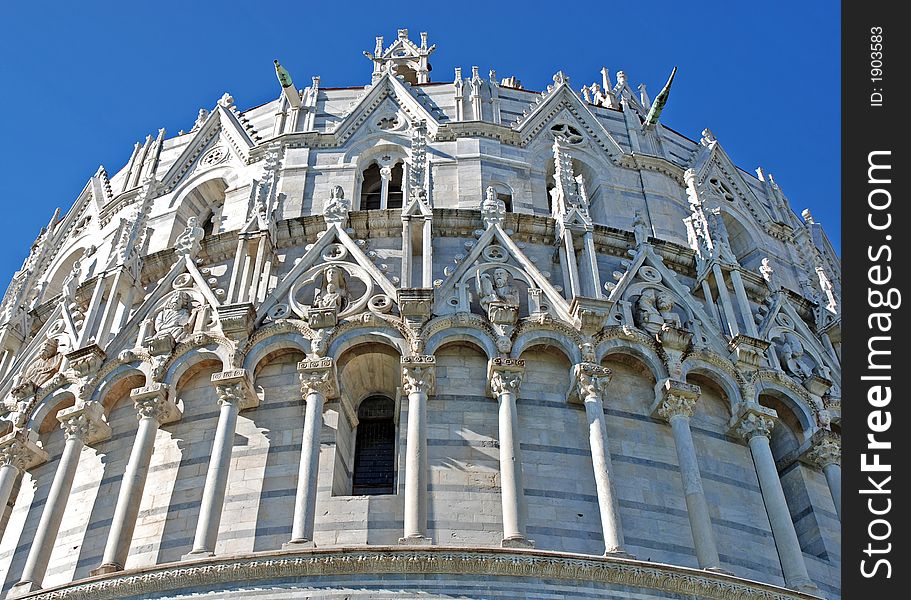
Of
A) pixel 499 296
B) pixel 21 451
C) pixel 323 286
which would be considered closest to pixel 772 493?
pixel 499 296

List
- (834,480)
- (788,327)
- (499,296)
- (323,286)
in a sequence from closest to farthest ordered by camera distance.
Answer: (834,480), (499,296), (323,286), (788,327)

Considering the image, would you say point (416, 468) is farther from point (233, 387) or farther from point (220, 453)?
point (233, 387)

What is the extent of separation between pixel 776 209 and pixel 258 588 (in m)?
16.6

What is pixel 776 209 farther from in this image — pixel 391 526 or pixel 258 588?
pixel 258 588

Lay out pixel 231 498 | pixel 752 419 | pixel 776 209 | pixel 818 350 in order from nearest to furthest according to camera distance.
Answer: pixel 231 498, pixel 752 419, pixel 818 350, pixel 776 209

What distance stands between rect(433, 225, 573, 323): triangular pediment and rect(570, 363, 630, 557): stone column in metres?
1.23

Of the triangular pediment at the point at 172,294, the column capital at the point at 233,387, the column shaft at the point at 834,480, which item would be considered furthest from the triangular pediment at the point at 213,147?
the column shaft at the point at 834,480

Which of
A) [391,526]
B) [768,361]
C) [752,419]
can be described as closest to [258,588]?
[391,526]

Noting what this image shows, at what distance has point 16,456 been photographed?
1630 cm

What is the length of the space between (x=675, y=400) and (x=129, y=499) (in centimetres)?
836

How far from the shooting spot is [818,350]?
61.0 ft

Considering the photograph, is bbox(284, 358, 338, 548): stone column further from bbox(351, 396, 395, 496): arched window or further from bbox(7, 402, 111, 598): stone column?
bbox(7, 402, 111, 598): stone column

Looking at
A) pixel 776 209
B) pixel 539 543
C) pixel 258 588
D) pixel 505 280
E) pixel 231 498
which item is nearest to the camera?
pixel 258 588

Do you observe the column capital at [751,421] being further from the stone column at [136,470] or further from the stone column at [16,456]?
the stone column at [16,456]
